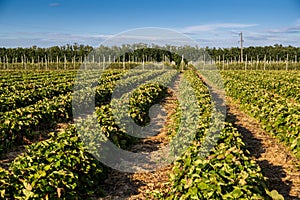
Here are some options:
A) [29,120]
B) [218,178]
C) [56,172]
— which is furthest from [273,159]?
[29,120]

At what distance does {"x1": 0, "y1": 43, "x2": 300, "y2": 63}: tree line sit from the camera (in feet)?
193

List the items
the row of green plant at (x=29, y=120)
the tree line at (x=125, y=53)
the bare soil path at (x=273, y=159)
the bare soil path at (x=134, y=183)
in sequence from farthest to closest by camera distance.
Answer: the tree line at (x=125, y=53) → the row of green plant at (x=29, y=120) → the bare soil path at (x=273, y=159) → the bare soil path at (x=134, y=183)

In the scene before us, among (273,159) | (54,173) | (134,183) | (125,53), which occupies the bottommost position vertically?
(134,183)

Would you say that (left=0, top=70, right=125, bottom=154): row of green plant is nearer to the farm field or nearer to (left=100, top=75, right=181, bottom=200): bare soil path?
the farm field

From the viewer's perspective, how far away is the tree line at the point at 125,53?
5897 centimetres

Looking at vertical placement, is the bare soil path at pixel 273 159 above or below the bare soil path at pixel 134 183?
above

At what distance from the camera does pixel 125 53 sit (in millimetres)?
60531

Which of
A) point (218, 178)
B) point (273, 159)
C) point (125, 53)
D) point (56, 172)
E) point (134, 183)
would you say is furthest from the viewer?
point (125, 53)

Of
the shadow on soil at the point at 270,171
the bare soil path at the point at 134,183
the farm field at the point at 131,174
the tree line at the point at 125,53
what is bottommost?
the bare soil path at the point at 134,183

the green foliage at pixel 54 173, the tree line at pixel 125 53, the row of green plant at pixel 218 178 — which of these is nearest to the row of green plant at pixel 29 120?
the green foliage at pixel 54 173

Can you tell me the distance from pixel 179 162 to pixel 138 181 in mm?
1378

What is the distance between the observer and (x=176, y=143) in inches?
322

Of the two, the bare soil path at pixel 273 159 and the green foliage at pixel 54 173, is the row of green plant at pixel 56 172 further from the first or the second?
the bare soil path at pixel 273 159

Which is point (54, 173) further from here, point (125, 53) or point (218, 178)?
point (125, 53)
